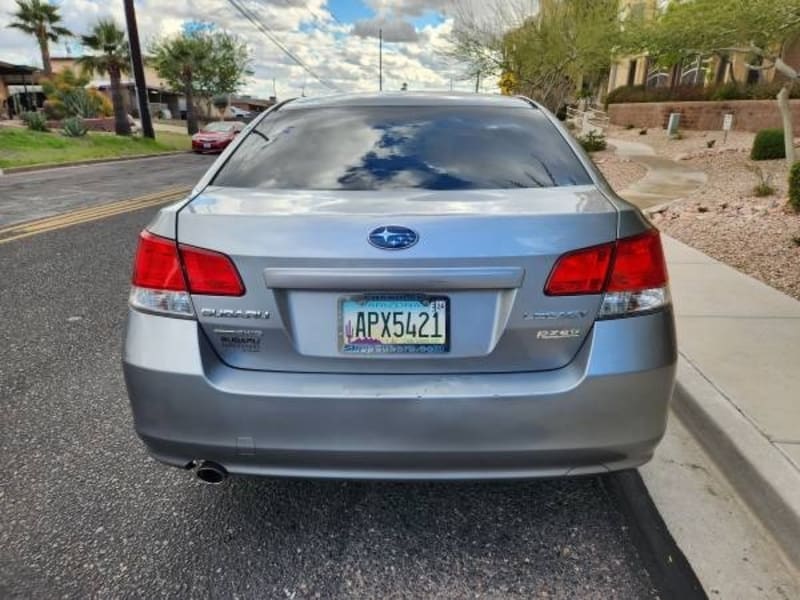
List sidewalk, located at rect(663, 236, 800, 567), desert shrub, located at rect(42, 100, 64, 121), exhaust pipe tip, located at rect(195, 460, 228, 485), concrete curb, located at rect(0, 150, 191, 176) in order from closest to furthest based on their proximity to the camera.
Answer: exhaust pipe tip, located at rect(195, 460, 228, 485), sidewalk, located at rect(663, 236, 800, 567), concrete curb, located at rect(0, 150, 191, 176), desert shrub, located at rect(42, 100, 64, 121)

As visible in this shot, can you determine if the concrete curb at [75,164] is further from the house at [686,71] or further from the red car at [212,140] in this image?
the house at [686,71]

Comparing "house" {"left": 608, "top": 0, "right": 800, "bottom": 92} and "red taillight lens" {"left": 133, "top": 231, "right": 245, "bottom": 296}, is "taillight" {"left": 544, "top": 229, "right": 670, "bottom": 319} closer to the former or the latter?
"red taillight lens" {"left": 133, "top": 231, "right": 245, "bottom": 296}

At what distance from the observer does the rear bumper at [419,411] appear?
6.27ft

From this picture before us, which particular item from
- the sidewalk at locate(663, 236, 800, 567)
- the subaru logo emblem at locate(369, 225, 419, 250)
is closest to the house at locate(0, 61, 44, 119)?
the sidewalk at locate(663, 236, 800, 567)

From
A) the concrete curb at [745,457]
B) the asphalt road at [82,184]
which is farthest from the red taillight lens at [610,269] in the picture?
the asphalt road at [82,184]

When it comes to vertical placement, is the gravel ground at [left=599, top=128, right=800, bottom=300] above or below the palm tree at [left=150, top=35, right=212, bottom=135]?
below

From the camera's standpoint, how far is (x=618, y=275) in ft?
6.41

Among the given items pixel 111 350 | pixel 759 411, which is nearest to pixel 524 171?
pixel 759 411

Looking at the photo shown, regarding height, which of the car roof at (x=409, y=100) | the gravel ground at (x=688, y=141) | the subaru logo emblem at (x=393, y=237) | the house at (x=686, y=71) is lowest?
the gravel ground at (x=688, y=141)

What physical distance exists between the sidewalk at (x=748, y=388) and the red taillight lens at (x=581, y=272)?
4.04 ft

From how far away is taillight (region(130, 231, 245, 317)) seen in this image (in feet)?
6.30

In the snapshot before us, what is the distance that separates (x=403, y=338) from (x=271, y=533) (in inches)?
40.0

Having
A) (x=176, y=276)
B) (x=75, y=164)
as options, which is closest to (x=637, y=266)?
(x=176, y=276)

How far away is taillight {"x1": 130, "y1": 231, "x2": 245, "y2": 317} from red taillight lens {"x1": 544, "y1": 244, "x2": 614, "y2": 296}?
97 centimetres
